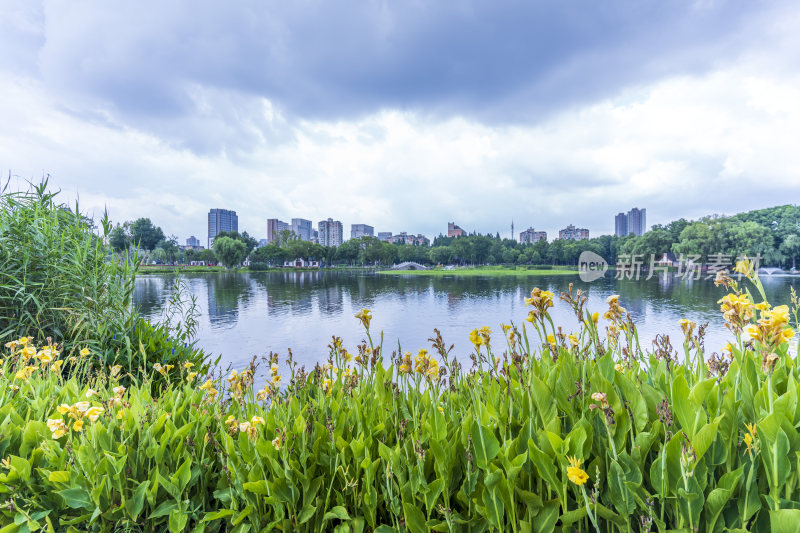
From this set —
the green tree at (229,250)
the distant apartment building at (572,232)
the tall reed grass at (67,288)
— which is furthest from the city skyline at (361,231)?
the tall reed grass at (67,288)

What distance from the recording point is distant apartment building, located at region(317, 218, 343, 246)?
115 m

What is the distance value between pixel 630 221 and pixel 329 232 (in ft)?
267

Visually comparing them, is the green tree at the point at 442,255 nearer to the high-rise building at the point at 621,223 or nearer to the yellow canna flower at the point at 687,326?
the high-rise building at the point at 621,223

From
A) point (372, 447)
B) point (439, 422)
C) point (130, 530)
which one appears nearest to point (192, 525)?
point (130, 530)

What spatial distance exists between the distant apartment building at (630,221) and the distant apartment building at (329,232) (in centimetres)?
7620

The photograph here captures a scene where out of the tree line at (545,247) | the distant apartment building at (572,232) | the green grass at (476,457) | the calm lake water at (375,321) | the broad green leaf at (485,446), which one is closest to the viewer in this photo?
the green grass at (476,457)

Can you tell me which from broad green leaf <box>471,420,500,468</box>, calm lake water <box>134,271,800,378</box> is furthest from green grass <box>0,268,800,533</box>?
calm lake water <box>134,271,800,378</box>

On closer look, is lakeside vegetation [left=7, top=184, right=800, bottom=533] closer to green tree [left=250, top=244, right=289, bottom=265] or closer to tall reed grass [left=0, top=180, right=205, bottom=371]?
tall reed grass [left=0, top=180, right=205, bottom=371]

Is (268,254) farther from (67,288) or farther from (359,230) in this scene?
(359,230)

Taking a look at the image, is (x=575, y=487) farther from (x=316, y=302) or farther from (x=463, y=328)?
(x=316, y=302)

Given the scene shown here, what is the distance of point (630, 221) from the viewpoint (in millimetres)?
85062

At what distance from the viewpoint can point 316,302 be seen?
55.5ft

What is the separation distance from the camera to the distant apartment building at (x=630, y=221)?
268 ft

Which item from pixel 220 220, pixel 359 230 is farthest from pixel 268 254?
pixel 359 230
